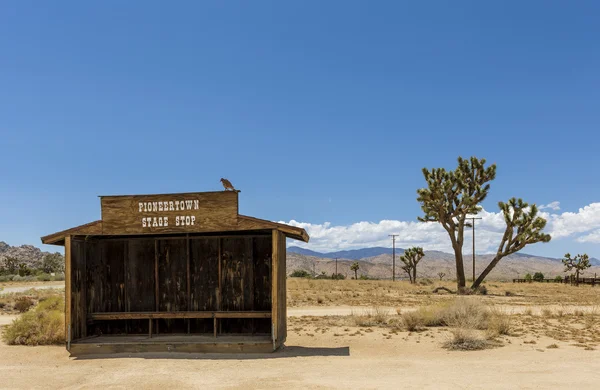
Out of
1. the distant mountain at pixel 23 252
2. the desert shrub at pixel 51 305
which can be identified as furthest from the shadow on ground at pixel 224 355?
the distant mountain at pixel 23 252

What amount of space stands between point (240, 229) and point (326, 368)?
339 centimetres

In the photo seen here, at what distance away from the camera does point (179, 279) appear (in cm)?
1327

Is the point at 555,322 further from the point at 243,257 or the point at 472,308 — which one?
the point at 243,257

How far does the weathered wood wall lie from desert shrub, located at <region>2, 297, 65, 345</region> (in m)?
1.05

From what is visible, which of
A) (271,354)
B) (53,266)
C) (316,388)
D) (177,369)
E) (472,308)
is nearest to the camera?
(316,388)

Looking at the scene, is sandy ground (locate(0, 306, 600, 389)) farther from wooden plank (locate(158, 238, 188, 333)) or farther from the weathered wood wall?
wooden plank (locate(158, 238, 188, 333))

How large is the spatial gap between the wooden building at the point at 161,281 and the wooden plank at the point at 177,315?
23 millimetres

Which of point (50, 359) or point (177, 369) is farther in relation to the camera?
point (50, 359)

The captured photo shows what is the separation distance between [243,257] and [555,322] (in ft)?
34.1

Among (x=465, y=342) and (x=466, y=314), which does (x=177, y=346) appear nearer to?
(x=465, y=342)

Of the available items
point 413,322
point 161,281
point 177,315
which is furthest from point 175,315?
point 413,322

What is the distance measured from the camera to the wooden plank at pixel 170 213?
11.5 m

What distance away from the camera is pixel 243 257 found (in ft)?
42.9

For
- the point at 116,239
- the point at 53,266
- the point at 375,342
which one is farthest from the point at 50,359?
the point at 53,266
